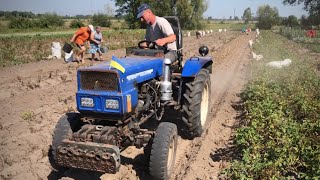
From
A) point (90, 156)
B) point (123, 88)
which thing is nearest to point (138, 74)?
point (123, 88)

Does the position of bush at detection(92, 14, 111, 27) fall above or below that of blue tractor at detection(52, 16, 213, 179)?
above

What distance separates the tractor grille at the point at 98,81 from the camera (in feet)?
12.7

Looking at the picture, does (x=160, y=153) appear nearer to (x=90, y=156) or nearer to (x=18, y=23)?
(x=90, y=156)

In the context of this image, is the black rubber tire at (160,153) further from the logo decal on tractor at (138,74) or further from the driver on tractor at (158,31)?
the driver on tractor at (158,31)

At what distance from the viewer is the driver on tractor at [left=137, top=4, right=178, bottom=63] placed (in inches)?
201

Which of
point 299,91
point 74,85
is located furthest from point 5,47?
point 299,91

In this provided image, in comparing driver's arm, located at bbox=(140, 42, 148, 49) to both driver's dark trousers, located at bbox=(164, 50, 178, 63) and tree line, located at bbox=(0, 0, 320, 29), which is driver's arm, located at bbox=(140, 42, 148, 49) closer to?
driver's dark trousers, located at bbox=(164, 50, 178, 63)

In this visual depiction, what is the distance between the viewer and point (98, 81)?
3.95 meters

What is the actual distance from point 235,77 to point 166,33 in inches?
237

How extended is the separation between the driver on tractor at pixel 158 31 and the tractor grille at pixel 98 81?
1.35 metres

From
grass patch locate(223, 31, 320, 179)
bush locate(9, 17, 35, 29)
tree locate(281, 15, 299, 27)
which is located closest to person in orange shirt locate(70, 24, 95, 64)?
grass patch locate(223, 31, 320, 179)

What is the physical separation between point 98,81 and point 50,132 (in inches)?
86.2

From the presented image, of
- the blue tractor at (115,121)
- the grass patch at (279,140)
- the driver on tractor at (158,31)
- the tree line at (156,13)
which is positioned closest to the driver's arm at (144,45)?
the driver on tractor at (158,31)

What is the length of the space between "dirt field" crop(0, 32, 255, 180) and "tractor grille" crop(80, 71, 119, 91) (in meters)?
1.20
